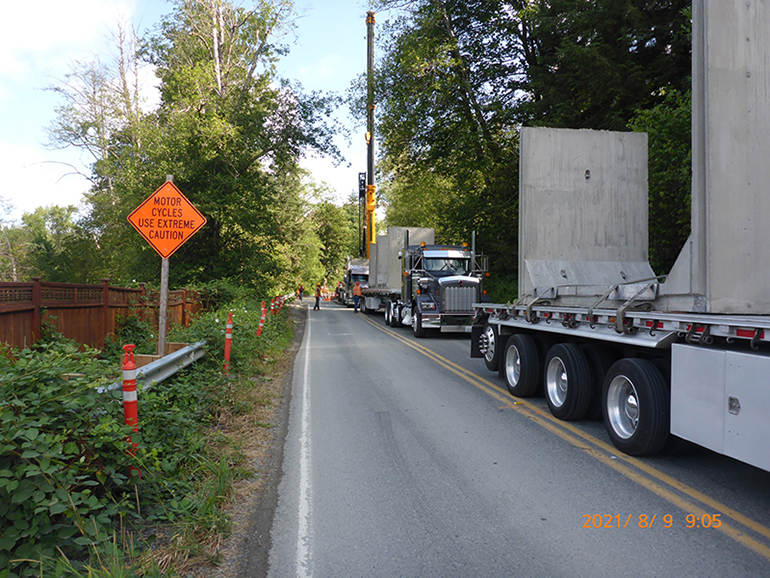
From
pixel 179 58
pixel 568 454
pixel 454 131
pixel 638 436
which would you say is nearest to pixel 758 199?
pixel 638 436

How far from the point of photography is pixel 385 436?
656 centimetres

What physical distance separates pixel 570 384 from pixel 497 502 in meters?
2.77

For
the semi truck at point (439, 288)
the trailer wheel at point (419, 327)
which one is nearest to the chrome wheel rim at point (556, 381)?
the semi truck at point (439, 288)

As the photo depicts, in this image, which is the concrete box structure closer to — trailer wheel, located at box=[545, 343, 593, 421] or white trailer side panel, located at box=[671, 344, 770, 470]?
trailer wheel, located at box=[545, 343, 593, 421]

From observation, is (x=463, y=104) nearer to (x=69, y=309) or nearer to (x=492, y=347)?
(x=492, y=347)

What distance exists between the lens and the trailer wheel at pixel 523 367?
8.30m

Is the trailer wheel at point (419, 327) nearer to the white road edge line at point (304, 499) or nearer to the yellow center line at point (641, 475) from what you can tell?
the yellow center line at point (641, 475)

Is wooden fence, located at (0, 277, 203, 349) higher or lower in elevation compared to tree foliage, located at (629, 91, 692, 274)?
Result: lower

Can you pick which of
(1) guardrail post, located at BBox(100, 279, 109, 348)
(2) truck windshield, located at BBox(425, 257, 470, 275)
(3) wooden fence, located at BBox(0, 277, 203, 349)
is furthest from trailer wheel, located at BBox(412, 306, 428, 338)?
(1) guardrail post, located at BBox(100, 279, 109, 348)

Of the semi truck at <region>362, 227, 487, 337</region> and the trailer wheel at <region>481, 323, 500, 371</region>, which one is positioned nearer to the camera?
the trailer wheel at <region>481, 323, 500, 371</region>

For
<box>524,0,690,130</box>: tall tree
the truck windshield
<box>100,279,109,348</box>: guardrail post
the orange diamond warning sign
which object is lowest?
<box>100,279,109,348</box>: guardrail post
